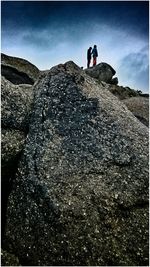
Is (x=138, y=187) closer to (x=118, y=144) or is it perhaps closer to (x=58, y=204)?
(x=118, y=144)

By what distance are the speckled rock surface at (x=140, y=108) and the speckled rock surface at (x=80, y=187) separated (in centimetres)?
1083

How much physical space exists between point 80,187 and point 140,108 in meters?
16.5

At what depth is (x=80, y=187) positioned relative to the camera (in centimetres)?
1095

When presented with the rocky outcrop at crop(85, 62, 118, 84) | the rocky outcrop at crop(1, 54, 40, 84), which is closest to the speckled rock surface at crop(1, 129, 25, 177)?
the rocky outcrop at crop(1, 54, 40, 84)

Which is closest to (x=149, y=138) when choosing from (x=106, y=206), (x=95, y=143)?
(x=95, y=143)

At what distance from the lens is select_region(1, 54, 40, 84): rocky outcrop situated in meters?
31.9

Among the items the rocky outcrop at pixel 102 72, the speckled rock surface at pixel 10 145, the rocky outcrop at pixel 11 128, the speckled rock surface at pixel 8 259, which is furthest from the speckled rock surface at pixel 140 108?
the rocky outcrop at pixel 102 72

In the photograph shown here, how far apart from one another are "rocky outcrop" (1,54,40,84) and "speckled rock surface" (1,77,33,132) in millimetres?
18381

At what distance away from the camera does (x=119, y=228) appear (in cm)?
1037

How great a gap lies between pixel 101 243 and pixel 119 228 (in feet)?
2.48

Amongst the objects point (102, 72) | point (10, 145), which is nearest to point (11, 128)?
point (10, 145)

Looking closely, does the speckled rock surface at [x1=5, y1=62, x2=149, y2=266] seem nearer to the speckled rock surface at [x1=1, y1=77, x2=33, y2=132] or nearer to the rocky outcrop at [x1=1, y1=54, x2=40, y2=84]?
the speckled rock surface at [x1=1, y1=77, x2=33, y2=132]

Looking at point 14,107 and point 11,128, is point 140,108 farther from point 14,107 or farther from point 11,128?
point 11,128

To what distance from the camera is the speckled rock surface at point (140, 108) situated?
23959 mm
